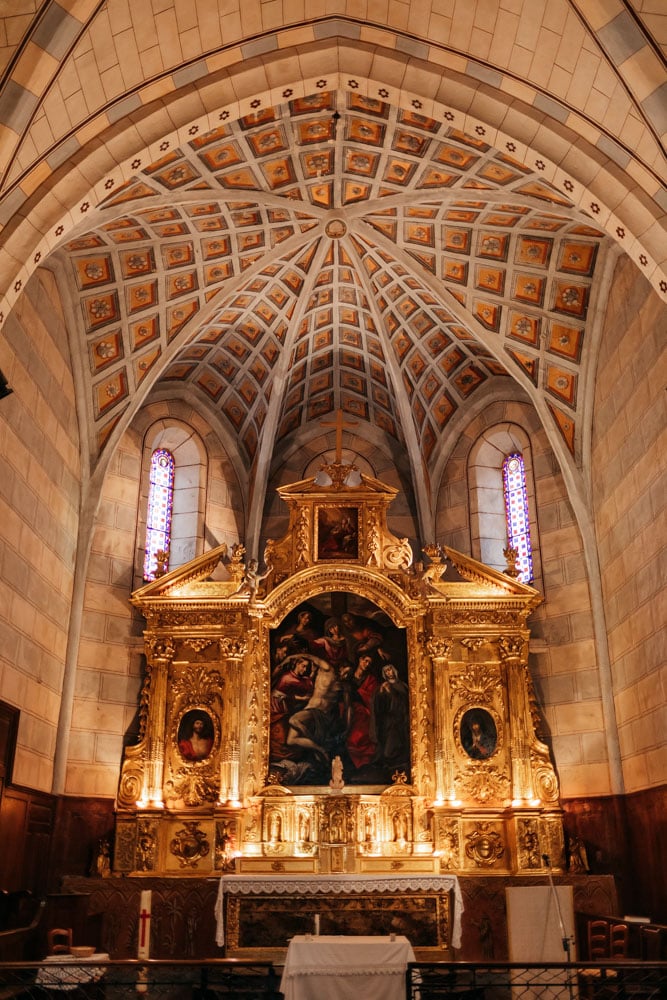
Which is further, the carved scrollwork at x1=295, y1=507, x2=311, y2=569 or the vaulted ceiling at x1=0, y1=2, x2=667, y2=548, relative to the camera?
the carved scrollwork at x1=295, y1=507, x2=311, y2=569

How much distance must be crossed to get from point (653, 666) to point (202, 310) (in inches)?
394

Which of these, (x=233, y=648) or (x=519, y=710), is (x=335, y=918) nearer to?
(x=519, y=710)

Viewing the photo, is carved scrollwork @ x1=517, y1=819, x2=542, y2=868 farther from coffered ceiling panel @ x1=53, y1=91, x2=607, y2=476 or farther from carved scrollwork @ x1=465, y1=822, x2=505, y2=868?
coffered ceiling panel @ x1=53, y1=91, x2=607, y2=476

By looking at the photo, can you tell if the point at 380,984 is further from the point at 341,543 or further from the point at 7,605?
the point at 341,543

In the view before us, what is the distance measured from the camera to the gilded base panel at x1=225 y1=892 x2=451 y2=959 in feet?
45.8

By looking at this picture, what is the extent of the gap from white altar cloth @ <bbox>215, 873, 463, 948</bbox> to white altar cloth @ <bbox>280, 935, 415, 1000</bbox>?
450 centimetres

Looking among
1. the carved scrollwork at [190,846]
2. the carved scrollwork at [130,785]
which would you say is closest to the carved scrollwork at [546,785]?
the carved scrollwork at [190,846]

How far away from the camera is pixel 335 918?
14047mm

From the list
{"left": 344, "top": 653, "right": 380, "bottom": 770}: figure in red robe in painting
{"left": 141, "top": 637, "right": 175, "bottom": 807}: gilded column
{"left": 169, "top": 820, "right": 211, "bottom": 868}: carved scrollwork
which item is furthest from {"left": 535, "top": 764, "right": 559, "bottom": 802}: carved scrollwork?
{"left": 141, "top": 637, "right": 175, "bottom": 807}: gilded column

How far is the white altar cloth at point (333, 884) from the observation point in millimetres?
14086

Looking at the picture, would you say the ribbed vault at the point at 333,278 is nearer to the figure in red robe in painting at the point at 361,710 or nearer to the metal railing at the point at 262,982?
the figure in red robe in painting at the point at 361,710

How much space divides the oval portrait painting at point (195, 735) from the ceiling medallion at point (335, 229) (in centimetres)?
890

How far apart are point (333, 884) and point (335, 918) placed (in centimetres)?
47

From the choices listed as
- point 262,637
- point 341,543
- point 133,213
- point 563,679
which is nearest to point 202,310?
point 133,213
